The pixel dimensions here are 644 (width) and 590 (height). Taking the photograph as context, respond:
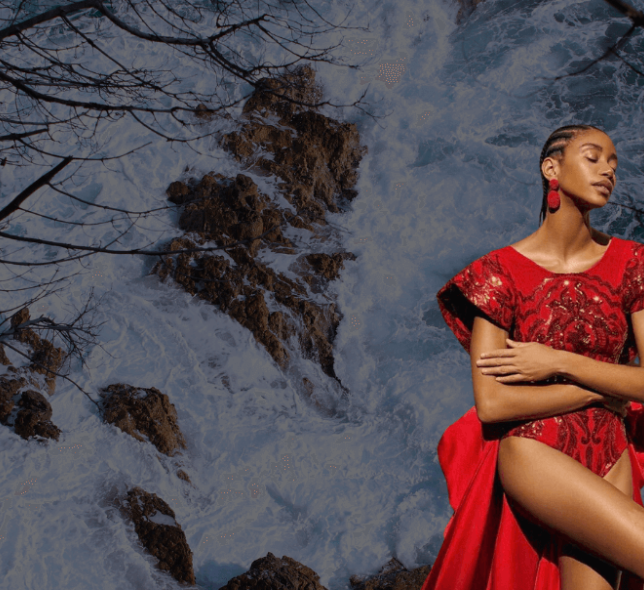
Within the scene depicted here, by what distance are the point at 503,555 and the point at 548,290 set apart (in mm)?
695

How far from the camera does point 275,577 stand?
13.9 ft

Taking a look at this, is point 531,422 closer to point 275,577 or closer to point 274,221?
point 275,577

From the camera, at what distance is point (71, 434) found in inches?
242

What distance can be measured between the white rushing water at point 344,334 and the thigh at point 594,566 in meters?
2.51

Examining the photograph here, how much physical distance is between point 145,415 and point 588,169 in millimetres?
5305

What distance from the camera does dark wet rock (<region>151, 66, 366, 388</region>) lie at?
7559 millimetres

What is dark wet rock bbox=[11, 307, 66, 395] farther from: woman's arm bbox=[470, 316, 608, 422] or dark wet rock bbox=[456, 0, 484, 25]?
dark wet rock bbox=[456, 0, 484, 25]

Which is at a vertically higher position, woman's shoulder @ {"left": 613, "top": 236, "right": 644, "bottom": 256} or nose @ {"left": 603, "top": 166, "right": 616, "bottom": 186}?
nose @ {"left": 603, "top": 166, "right": 616, "bottom": 186}

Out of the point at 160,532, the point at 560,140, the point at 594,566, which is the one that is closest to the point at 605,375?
the point at 594,566

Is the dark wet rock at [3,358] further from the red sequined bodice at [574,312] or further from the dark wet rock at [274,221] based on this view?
the red sequined bodice at [574,312]

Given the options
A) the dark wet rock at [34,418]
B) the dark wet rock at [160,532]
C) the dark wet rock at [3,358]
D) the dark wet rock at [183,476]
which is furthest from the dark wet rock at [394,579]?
the dark wet rock at [3,358]

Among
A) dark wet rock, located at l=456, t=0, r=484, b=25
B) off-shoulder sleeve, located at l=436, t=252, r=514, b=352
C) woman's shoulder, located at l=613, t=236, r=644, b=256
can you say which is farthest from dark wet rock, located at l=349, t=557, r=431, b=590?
dark wet rock, located at l=456, t=0, r=484, b=25

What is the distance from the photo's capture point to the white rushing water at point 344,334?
5535mm

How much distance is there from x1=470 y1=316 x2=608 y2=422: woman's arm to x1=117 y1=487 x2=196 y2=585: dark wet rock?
13.5 ft
